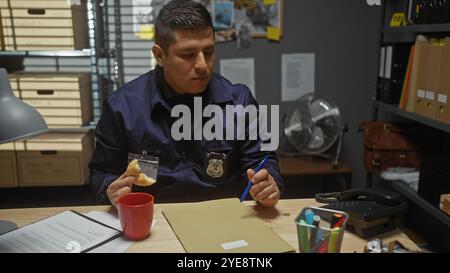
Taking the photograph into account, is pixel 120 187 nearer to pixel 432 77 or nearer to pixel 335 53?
pixel 432 77

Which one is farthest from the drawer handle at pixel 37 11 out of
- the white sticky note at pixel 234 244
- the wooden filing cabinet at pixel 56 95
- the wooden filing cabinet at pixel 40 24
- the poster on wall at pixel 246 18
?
the white sticky note at pixel 234 244

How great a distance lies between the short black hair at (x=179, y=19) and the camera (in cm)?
122

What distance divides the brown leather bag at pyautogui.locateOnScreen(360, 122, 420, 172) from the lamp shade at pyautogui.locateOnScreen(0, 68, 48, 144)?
1.90 m

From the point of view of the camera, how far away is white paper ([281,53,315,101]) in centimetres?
254

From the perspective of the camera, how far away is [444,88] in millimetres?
1826

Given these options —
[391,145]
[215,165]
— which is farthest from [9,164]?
[391,145]

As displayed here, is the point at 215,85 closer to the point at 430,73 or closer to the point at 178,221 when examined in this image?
the point at 178,221

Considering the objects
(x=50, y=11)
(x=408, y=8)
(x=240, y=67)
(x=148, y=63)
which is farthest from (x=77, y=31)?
(x=408, y=8)

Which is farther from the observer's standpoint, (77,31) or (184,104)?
(77,31)

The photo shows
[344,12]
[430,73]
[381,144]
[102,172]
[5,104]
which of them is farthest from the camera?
[344,12]

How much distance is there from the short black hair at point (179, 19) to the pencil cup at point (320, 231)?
0.70m

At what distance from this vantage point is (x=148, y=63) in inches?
102

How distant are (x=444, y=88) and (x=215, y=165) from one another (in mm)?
1206

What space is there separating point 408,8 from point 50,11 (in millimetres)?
1875
